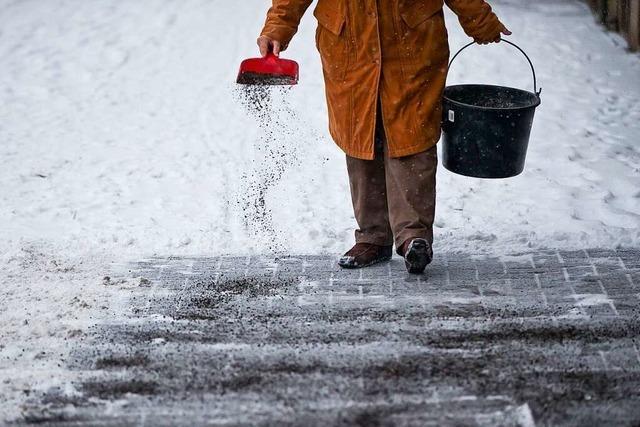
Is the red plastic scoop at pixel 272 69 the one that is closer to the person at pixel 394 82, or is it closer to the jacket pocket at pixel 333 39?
the person at pixel 394 82

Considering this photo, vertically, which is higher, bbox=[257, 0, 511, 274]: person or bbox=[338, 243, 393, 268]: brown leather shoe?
bbox=[257, 0, 511, 274]: person

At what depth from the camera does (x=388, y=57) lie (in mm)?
4484

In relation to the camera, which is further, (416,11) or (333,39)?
(333,39)

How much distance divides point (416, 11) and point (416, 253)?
3.80 feet

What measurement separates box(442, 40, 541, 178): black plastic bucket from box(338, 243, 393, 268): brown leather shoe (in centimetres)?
57

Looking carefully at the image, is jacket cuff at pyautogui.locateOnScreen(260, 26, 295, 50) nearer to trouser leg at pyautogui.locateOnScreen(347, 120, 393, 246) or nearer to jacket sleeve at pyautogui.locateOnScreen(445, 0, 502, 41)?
trouser leg at pyautogui.locateOnScreen(347, 120, 393, 246)

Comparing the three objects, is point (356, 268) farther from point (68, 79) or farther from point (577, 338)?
point (68, 79)

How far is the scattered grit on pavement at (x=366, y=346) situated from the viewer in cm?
351

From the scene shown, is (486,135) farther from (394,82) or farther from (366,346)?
(366,346)

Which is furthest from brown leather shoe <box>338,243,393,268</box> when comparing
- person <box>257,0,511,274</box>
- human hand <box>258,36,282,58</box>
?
human hand <box>258,36,282,58</box>

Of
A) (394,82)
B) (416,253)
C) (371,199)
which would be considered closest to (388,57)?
(394,82)

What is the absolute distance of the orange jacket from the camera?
14.6 feet

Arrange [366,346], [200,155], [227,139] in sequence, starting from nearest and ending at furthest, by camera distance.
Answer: [366,346] < [200,155] < [227,139]

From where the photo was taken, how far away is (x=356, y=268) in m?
4.94
